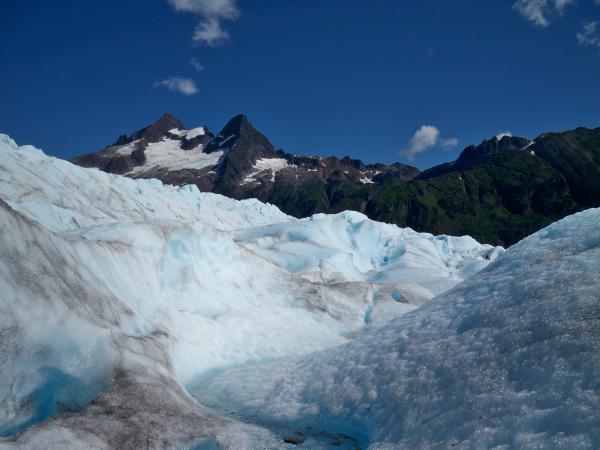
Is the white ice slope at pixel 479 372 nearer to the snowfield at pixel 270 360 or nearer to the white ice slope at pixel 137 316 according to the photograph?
the snowfield at pixel 270 360

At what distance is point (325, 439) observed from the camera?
20.8ft

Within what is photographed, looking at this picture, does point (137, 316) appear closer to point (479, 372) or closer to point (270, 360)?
point (270, 360)

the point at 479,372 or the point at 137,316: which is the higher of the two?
the point at 137,316

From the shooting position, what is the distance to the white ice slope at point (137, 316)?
19.5ft

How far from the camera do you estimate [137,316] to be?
9719 millimetres

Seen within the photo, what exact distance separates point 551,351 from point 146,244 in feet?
36.4

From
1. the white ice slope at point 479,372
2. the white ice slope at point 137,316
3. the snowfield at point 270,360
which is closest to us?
the white ice slope at point 479,372

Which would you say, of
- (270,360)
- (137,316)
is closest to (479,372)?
(137,316)

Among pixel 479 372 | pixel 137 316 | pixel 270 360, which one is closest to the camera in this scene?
pixel 479 372

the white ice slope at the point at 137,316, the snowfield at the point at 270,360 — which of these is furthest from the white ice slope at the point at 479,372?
the white ice slope at the point at 137,316

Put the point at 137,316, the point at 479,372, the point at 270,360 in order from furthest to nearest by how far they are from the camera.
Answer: the point at 270,360 < the point at 137,316 < the point at 479,372

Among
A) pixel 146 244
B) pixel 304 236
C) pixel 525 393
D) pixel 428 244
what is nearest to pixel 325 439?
pixel 525 393

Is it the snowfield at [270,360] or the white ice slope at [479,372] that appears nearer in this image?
the white ice slope at [479,372]

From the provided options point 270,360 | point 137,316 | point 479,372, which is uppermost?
point 137,316
